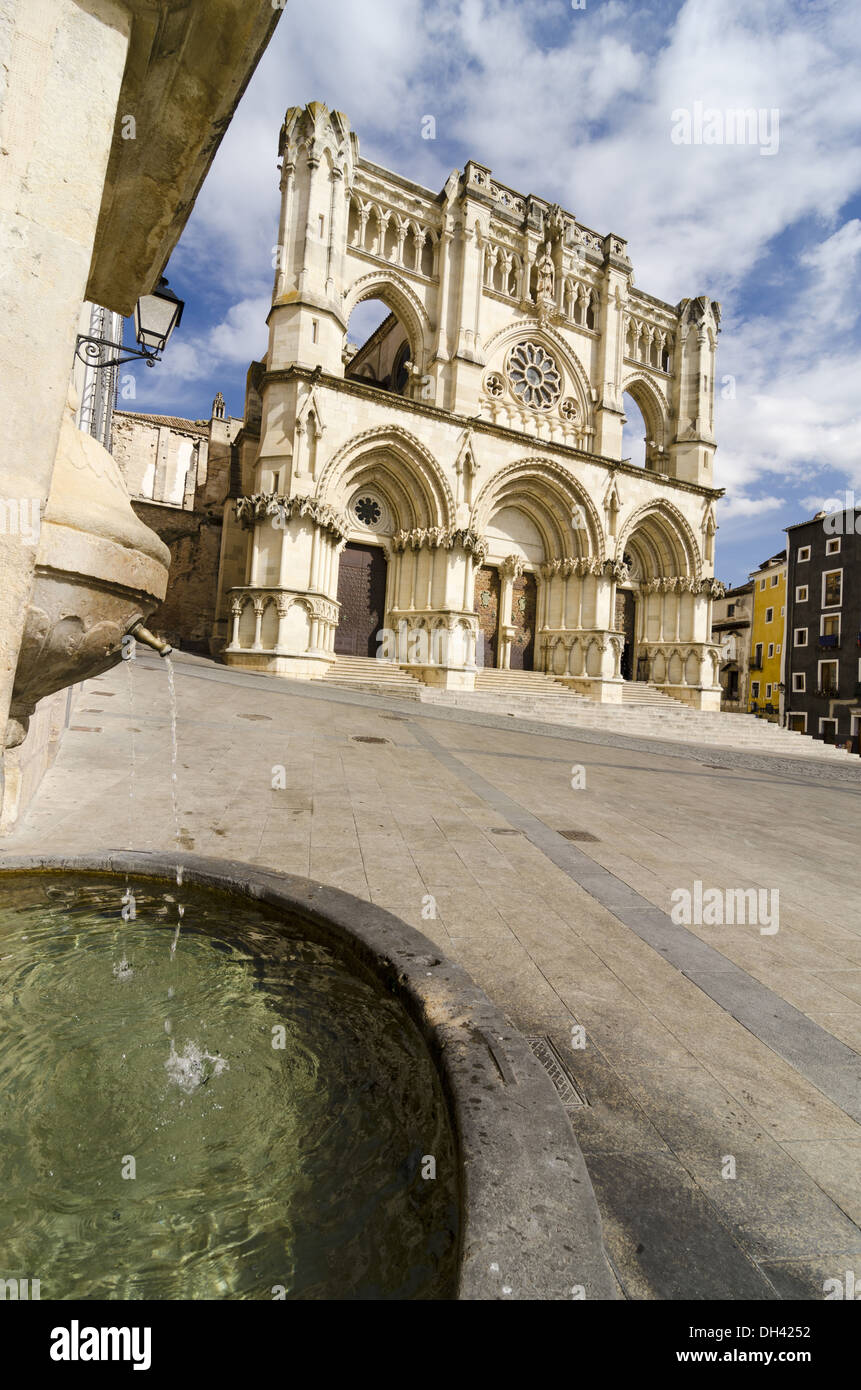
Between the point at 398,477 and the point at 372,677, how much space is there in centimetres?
728

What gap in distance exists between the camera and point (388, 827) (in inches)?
203

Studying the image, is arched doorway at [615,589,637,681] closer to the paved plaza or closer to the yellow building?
the paved plaza

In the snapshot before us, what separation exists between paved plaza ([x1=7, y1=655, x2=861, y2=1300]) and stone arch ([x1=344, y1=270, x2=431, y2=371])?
18027 millimetres

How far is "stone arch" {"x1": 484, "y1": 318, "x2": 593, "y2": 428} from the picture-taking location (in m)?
23.7

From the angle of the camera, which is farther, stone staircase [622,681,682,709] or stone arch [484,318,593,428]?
stone arch [484,318,593,428]

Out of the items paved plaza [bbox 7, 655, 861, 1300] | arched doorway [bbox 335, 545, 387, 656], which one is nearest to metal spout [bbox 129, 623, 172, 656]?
paved plaza [bbox 7, 655, 861, 1300]

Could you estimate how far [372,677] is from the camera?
18.6 m

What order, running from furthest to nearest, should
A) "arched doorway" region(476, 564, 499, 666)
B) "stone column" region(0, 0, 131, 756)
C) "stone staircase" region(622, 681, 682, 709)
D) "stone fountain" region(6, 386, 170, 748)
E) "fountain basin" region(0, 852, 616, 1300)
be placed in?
"arched doorway" region(476, 564, 499, 666) < "stone staircase" region(622, 681, 682, 709) < "stone fountain" region(6, 386, 170, 748) < "stone column" region(0, 0, 131, 756) < "fountain basin" region(0, 852, 616, 1300)

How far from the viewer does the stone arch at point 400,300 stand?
68.3 ft

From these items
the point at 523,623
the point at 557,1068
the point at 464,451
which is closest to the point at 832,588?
the point at 523,623

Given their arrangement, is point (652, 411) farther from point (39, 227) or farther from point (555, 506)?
point (39, 227)

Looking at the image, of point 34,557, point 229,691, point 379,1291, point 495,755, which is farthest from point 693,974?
point 229,691
